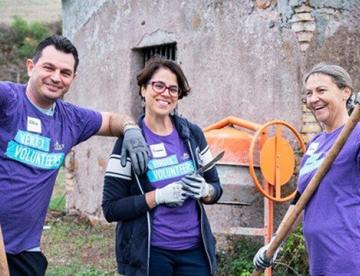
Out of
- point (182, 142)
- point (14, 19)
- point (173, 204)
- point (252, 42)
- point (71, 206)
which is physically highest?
point (14, 19)

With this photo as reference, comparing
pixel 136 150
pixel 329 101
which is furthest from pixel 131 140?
pixel 329 101

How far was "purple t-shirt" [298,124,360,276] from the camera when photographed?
280 cm

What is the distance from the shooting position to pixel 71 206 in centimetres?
892

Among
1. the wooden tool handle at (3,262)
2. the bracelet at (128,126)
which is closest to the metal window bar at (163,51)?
the bracelet at (128,126)

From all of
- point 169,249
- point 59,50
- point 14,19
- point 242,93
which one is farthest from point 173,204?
point 14,19

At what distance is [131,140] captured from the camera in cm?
301

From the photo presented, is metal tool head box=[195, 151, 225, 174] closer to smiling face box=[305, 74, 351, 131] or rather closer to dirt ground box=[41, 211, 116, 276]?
smiling face box=[305, 74, 351, 131]

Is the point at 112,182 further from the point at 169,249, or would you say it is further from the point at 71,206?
the point at 71,206

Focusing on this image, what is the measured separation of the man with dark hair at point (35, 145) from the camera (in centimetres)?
287

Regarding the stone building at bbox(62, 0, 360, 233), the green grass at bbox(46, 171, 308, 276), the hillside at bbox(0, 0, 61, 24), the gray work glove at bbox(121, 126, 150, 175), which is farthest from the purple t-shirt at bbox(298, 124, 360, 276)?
the hillside at bbox(0, 0, 61, 24)

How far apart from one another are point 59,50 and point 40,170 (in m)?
0.55

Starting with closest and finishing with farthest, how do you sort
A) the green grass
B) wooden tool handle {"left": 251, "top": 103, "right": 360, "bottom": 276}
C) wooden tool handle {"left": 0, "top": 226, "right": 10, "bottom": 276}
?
wooden tool handle {"left": 0, "top": 226, "right": 10, "bottom": 276}
wooden tool handle {"left": 251, "top": 103, "right": 360, "bottom": 276}
the green grass

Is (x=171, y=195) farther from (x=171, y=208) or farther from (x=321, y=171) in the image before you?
(x=321, y=171)

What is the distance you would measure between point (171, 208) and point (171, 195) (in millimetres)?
123
